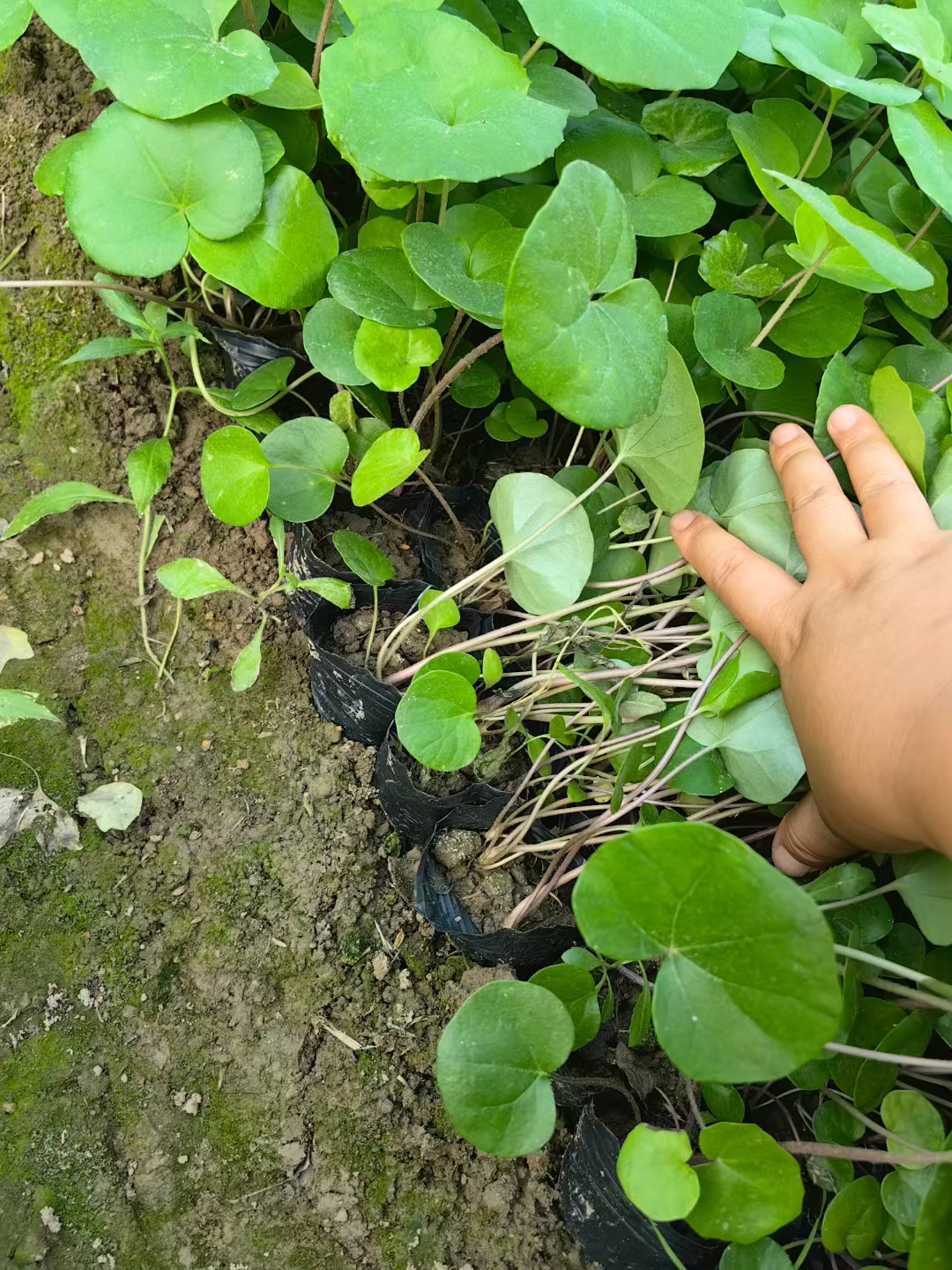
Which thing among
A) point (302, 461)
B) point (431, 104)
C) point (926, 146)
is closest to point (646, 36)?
point (431, 104)

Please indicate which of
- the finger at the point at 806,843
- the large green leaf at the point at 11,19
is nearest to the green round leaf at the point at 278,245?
the large green leaf at the point at 11,19

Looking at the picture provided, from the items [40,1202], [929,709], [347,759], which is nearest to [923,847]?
[929,709]

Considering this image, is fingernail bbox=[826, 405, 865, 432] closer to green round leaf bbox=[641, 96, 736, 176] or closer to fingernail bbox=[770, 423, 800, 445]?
fingernail bbox=[770, 423, 800, 445]

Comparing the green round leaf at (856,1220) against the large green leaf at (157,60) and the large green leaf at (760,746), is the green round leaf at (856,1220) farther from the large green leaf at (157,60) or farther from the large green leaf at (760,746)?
the large green leaf at (157,60)

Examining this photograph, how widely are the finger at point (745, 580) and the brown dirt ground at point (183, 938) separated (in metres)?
0.48

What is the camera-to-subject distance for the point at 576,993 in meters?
0.80

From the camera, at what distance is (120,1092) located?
877mm

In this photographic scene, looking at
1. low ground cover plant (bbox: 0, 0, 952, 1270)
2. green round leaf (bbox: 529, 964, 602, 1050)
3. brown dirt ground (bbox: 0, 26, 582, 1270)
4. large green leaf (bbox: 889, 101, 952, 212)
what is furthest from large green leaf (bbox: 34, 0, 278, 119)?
green round leaf (bbox: 529, 964, 602, 1050)

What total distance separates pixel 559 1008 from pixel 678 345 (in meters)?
0.71

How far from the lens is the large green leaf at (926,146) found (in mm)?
804

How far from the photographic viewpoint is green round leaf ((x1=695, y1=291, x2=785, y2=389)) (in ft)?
2.88

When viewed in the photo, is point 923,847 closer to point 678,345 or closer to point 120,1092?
point 678,345

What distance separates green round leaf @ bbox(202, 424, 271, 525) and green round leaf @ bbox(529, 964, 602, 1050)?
1.85 ft

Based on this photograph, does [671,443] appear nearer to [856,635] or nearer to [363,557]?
[856,635]
